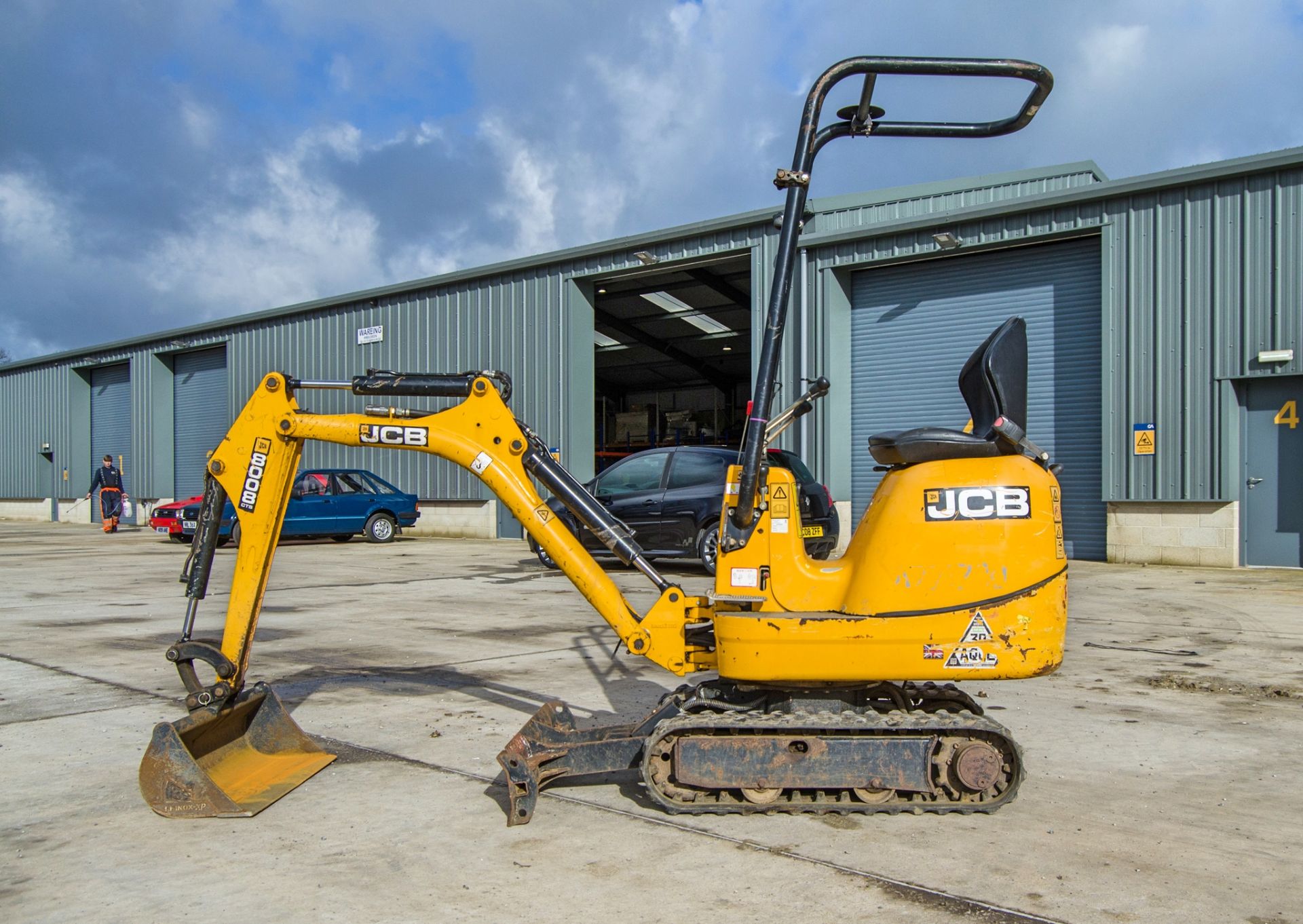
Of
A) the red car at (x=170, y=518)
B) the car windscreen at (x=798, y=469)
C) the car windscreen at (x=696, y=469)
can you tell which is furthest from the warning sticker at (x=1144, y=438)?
the red car at (x=170, y=518)

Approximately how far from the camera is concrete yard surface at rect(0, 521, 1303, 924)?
3148mm

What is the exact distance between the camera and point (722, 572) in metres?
3.99

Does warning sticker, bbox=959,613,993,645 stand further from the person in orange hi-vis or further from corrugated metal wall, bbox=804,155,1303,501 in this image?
the person in orange hi-vis

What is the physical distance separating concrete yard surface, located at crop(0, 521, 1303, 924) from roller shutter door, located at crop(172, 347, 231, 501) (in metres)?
22.7

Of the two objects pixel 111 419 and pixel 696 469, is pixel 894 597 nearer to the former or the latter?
pixel 696 469

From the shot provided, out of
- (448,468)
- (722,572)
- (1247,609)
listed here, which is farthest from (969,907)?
(448,468)

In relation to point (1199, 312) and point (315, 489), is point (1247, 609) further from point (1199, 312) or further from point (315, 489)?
point (315, 489)

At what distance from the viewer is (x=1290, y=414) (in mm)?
13625

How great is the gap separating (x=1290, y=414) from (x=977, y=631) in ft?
40.4

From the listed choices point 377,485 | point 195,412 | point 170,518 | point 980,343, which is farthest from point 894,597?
point 195,412

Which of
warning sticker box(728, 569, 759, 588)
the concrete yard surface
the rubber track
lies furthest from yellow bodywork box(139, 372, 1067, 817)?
the concrete yard surface

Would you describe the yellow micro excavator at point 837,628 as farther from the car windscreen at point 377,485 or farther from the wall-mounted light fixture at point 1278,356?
the car windscreen at point 377,485

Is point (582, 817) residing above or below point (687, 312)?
below

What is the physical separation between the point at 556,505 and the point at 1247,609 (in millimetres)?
7875
